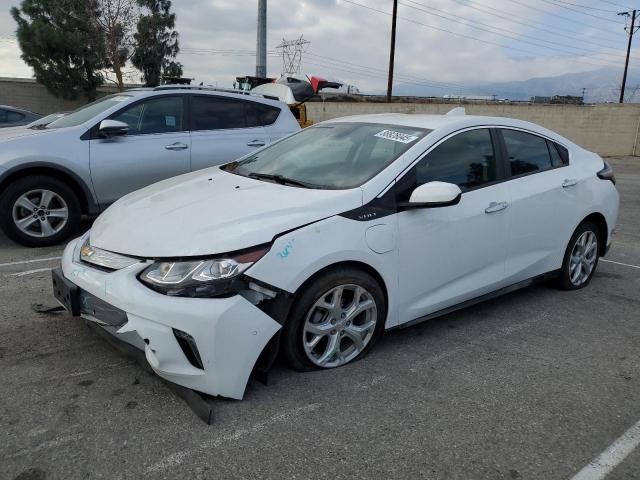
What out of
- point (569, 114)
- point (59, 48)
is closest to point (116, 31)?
point (59, 48)

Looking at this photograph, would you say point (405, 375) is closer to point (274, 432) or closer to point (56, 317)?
point (274, 432)

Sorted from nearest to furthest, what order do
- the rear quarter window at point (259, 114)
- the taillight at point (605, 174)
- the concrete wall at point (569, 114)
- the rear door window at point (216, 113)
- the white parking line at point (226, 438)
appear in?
the white parking line at point (226, 438), the taillight at point (605, 174), the rear door window at point (216, 113), the rear quarter window at point (259, 114), the concrete wall at point (569, 114)

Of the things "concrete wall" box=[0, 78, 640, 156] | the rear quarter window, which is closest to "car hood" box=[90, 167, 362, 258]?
the rear quarter window

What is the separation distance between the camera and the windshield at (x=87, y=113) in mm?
6062

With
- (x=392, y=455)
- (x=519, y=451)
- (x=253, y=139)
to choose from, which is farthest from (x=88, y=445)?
(x=253, y=139)

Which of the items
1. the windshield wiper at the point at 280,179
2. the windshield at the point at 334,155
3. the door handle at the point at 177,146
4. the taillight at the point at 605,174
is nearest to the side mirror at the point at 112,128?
the door handle at the point at 177,146

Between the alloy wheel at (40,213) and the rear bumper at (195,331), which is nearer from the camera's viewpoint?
the rear bumper at (195,331)

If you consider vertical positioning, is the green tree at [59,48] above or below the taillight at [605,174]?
above

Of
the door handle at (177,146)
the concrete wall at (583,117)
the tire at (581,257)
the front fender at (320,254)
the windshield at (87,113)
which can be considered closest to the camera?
the front fender at (320,254)

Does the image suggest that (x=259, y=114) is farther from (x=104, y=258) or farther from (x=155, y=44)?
(x=155, y=44)

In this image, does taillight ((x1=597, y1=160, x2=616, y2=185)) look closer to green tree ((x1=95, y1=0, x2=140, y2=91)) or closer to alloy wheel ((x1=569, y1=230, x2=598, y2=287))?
alloy wheel ((x1=569, y1=230, x2=598, y2=287))

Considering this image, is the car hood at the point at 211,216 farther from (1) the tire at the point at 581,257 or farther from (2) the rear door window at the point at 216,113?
(2) the rear door window at the point at 216,113

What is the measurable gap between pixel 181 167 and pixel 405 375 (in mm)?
4088

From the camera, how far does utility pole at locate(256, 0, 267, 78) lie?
59.8 ft
